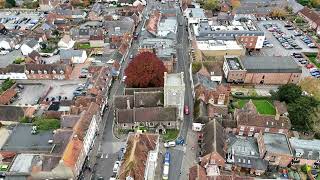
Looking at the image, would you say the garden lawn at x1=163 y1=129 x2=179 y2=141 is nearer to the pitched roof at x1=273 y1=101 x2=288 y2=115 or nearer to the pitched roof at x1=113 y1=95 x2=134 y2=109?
the pitched roof at x1=113 y1=95 x2=134 y2=109

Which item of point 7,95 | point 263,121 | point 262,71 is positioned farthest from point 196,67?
point 7,95

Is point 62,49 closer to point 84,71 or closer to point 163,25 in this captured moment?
point 84,71

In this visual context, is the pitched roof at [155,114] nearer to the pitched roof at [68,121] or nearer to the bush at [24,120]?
the pitched roof at [68,121]

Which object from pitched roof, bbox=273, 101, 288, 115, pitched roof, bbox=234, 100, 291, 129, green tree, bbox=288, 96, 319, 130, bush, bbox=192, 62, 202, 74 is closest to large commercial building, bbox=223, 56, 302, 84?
bush, bbox=192, 62, 202, 74

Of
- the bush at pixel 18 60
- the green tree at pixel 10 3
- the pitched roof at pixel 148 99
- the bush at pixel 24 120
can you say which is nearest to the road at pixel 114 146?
the pitched roof at pixel 148 99

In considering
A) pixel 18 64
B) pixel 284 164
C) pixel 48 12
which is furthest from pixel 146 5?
pixel 284 164

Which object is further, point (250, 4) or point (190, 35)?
point (250, 4)
